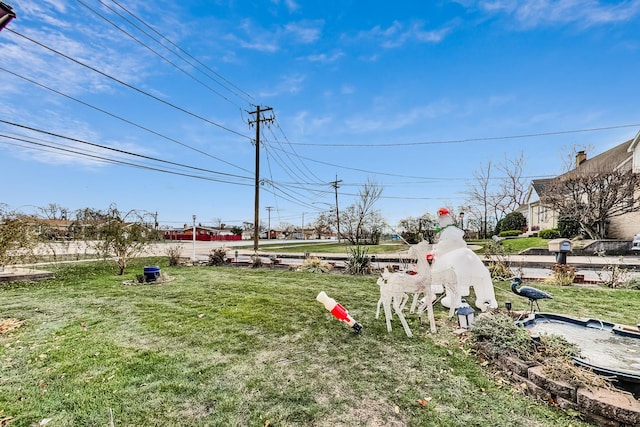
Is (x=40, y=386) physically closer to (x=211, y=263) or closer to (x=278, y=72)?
(x=211, y=263)

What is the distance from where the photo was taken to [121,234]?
9312 mm

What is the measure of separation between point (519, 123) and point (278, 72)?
14128 mm

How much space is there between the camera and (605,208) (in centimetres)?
1552

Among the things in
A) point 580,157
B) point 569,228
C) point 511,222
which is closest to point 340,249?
point 569,228

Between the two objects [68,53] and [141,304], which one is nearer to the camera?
[141,304]

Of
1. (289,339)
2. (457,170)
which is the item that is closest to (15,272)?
(289,339)

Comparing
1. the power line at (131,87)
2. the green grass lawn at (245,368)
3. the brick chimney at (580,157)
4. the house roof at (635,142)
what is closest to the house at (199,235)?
the power line at (131,87)

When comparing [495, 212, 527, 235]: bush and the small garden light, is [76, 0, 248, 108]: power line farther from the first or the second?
[495, 212, 527, 235]: bush

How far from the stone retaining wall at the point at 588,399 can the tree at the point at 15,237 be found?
12034mm

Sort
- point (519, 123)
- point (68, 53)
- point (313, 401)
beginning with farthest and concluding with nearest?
point (519, 123)
point (68, 53)
point (313, 401)

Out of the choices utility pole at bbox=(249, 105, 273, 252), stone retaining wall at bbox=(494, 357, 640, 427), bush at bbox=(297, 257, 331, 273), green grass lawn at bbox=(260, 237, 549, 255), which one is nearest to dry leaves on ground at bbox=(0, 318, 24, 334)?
stone retaining wall at bbox=(494, 357, 640, 427)

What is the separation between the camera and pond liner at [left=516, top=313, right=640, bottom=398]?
8.02 feet

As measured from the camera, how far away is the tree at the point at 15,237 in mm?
8227

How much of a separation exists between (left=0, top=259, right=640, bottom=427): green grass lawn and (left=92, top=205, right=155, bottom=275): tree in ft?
11.6
